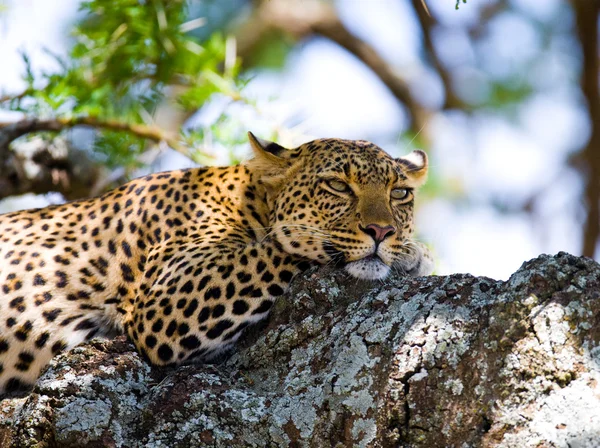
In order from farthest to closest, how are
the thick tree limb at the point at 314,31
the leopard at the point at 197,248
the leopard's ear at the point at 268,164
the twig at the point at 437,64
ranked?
the thick tree limb at the point at 314,31 < the twig at the point at 437,64 < the leopard's ear at the point at 268,164 < the leopard at the point at 197,248

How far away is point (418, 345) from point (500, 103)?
43.0 feet

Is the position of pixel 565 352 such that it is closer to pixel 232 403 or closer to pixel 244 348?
pixel 232 403

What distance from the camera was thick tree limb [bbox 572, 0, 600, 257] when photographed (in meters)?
11.5

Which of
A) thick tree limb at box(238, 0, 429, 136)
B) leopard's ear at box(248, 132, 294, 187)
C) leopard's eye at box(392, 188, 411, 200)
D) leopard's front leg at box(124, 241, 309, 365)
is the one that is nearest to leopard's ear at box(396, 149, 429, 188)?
leopard's eye at box(392, 188, 411, 200)

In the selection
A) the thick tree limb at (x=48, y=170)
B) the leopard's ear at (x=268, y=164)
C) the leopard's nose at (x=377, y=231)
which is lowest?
the thick tree limb at (x=48, y=170)

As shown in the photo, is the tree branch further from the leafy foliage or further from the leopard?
the leopard

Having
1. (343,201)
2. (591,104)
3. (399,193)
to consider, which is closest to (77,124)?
(343,201)

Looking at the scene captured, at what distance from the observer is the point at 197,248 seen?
6.82 m

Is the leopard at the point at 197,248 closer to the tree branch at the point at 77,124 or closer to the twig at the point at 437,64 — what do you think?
the tree branch at the point at 77,124

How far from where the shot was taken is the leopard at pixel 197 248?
6273mm

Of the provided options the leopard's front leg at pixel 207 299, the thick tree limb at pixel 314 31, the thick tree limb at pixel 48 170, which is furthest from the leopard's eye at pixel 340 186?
the thick tree limb at pixel 314 31

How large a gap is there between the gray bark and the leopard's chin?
0.36m

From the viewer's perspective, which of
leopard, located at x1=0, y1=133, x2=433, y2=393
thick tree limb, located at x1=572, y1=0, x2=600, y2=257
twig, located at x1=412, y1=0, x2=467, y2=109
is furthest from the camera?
twig, located at x1=412, y1=0, x2=467, y2=109

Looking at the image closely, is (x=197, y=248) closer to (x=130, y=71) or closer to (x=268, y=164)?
(x=268, y=164)
